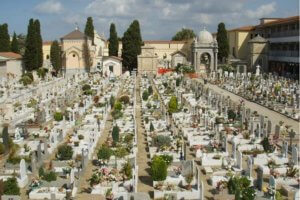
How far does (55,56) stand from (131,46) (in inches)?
410

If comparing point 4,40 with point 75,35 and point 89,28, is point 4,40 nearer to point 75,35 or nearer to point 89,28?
point 75,35

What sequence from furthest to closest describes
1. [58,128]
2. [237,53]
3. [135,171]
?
1. [237,53]
2. [58,128]
3. [135,171]

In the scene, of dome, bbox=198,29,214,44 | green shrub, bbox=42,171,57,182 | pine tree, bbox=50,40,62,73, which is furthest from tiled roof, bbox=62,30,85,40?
green shrub, bbox=42,171,57,182

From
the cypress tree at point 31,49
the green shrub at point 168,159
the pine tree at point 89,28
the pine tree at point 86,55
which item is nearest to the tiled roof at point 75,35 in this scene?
Result: the pine tree at point 86,55

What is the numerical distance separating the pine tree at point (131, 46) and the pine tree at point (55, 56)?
8.95 meters

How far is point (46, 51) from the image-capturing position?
77.8 meters

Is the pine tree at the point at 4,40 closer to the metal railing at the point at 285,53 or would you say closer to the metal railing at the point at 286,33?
the metal railing at the point at 285,53

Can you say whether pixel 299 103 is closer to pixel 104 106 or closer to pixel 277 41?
pixel 104 106

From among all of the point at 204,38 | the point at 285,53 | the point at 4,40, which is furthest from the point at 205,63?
the point at 4,40

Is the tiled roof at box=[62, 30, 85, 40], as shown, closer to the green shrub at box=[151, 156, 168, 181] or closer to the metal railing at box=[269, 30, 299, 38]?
the metal railing at box=[269, 30, 299, 38]

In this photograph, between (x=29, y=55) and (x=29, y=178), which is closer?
(x=29, y=178)

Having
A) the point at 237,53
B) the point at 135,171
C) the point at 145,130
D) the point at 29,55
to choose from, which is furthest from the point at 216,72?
the point at 135,171

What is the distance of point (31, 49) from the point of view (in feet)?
175

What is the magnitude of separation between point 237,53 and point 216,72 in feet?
59.8
